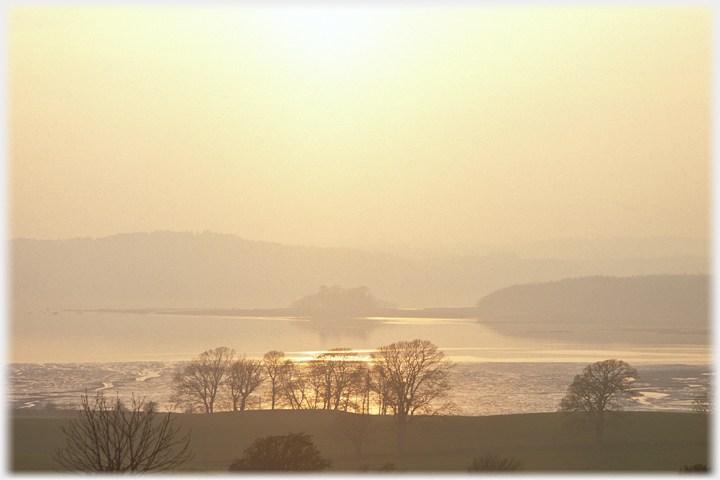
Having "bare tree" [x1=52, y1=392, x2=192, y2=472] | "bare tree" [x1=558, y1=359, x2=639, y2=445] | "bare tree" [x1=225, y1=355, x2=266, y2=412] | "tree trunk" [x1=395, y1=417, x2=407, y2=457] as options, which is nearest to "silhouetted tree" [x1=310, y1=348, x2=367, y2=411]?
"tree trunk" [x1=395, y1=417, x2=407, y2=457]

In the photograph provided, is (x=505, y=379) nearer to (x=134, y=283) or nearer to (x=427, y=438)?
(x=427, y=438)

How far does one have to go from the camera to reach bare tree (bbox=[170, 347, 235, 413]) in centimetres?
5647

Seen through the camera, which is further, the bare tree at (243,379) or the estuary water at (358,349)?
the estuary water at (358,349)

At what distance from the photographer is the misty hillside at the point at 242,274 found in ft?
298

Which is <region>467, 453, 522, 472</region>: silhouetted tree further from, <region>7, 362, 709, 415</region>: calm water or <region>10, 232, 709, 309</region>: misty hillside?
<region>10, 232, 709, 309</region>: misty hillside

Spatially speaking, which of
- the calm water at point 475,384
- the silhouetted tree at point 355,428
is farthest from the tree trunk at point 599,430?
the silhouetted tree at point 355,428

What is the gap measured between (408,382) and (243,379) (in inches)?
759

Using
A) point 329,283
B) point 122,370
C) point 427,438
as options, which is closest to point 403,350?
point 427,438

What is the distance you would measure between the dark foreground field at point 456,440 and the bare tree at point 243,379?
4821mm

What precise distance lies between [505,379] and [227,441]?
36697 millimetres

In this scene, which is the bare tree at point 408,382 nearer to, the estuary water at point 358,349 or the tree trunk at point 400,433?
the tree trunk at point 400,433

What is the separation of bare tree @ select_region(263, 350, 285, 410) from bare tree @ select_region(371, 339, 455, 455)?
12617 millimetres

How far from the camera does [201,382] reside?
5909 cm

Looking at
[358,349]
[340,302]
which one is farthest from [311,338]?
[340,302]
